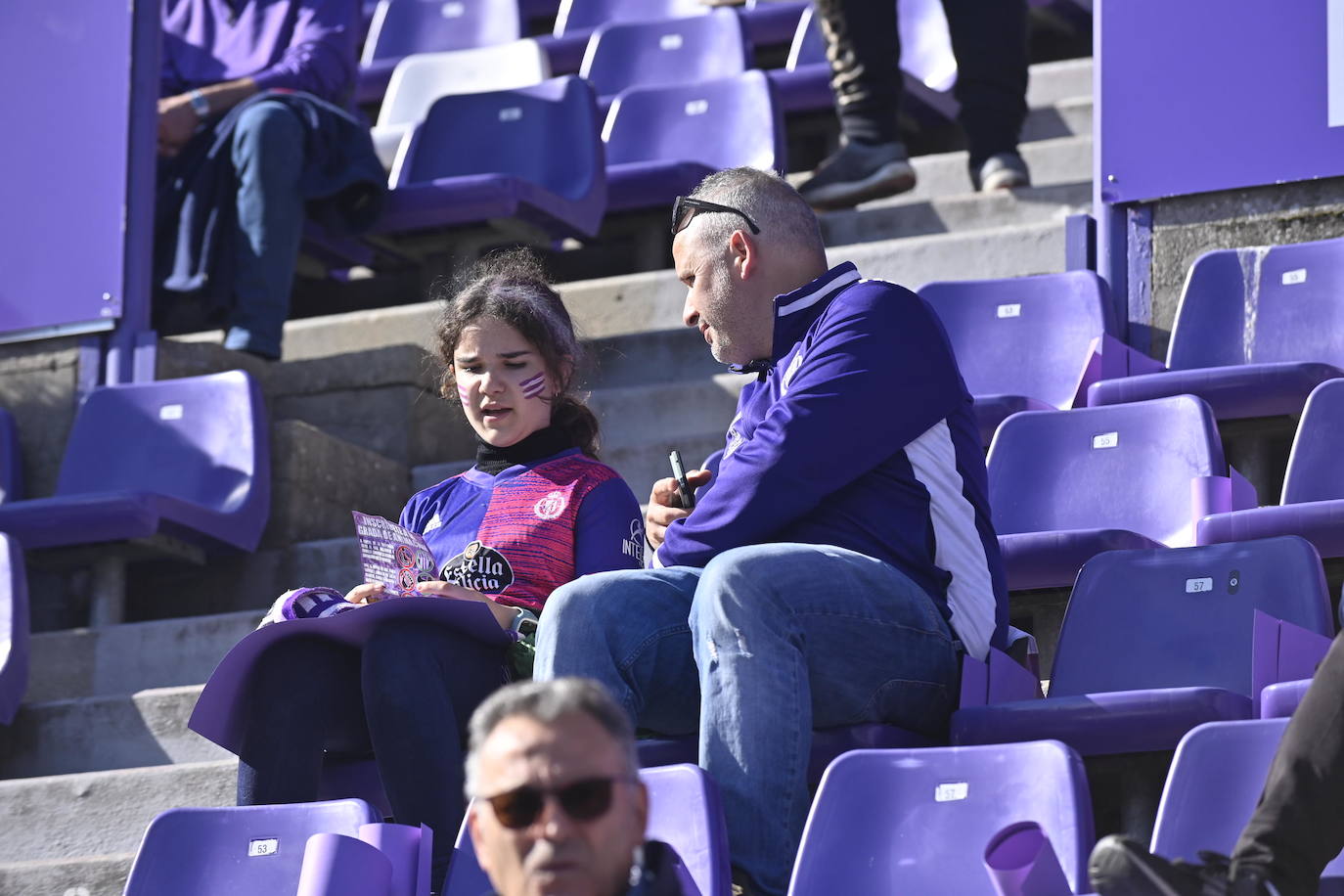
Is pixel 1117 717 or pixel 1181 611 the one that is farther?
pixel 1181 611

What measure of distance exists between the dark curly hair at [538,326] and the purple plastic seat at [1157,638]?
2.74 ft

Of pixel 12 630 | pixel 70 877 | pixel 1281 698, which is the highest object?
pixel 1281 698

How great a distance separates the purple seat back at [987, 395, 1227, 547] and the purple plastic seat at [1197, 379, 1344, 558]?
0.12 meters

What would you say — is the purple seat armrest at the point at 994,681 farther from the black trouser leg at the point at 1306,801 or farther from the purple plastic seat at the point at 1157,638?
the black trouser leg at the point at 1306,801

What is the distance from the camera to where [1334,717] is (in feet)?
7.18

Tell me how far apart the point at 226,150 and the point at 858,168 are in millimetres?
1492

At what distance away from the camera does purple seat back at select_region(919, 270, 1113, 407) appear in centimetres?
429

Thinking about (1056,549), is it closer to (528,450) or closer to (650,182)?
(528,450)

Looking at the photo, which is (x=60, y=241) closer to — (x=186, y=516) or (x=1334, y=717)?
(x=186, y=516)

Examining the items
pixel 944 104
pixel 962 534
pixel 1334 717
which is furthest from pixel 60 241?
pixel 1334 717

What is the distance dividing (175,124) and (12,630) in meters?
1.77

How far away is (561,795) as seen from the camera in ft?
5.50

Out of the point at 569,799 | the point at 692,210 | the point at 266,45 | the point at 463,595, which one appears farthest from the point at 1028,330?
the point at 569,799

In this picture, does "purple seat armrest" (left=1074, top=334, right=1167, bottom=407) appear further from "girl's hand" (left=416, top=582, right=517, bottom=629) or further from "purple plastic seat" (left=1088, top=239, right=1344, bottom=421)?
"girl's hand" (left=416, top=582, right=517, bottom=629)
